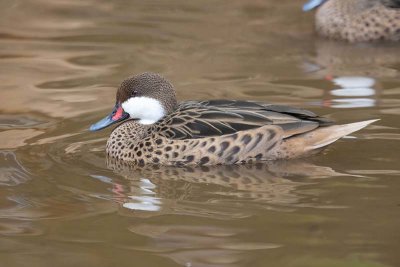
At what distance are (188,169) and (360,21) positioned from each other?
4.89m

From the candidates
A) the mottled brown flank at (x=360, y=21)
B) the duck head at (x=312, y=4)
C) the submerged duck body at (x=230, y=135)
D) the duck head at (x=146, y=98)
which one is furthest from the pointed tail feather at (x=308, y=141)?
the duck head at (x=312, y=4)

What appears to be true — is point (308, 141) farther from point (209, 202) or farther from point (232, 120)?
point (209, 202)

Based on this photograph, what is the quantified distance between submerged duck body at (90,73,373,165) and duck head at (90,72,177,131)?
0.13 m

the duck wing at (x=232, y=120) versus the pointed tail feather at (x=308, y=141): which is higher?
the duck wing at (x=232, y=120)

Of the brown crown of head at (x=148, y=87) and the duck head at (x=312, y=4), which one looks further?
the duck head at (x=312, y=4)

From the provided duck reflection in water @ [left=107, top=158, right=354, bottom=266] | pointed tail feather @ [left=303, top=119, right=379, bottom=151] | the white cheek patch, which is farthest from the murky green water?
the white cheek patch

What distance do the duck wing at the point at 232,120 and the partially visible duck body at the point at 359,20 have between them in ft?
13.6

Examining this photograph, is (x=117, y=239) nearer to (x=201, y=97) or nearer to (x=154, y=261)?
(x=154, y=261)

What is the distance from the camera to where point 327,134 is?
817cm

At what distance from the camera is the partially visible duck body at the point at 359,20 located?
12141 millimetres

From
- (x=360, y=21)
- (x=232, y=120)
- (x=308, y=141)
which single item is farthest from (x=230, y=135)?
(x=360, y=21)

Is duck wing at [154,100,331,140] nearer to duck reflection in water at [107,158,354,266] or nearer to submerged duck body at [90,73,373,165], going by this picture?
submerged duck body at [90,73,373,165]

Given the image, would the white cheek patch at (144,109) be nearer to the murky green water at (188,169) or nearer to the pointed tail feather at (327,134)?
the murky green water at (188,169)

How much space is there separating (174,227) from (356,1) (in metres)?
6.50
